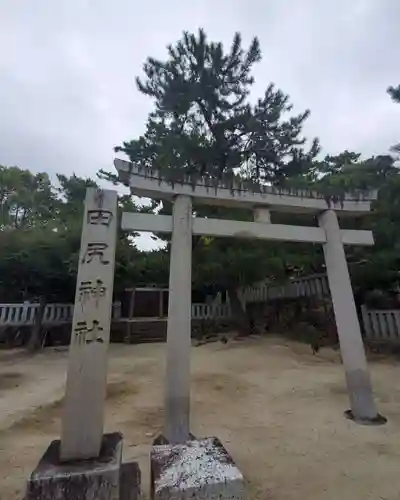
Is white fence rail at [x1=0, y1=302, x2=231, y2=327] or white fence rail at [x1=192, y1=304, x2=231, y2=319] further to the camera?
white fence rail at [x1=192, y1=304, x2=231, y2=319]

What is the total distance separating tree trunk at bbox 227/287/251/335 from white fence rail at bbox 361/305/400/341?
11.0ft

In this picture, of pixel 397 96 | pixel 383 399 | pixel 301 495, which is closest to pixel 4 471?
pixel 301 495

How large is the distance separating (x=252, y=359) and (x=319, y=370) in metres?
1.41

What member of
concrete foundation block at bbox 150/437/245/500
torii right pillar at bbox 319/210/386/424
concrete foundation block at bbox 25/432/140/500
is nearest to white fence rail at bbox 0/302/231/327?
torii right pillar at bbox 319/210/386/424

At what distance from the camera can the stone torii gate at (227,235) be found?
11.7ft

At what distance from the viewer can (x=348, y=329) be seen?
14.2 ft

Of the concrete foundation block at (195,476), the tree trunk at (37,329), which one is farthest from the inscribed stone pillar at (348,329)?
the tree trunk at (37,329)

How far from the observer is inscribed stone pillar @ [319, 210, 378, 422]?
404cm

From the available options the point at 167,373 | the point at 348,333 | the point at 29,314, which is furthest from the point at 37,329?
the point at 348,333

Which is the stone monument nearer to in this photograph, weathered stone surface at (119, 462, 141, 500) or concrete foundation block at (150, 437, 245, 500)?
weathered stone surface at (119, 462, 141, 500)

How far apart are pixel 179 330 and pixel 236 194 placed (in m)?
1.94

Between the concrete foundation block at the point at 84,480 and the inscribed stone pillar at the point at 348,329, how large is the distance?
3.04 m

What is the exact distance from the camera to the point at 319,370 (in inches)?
251

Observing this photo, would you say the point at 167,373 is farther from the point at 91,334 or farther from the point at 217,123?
the point at 217,123
